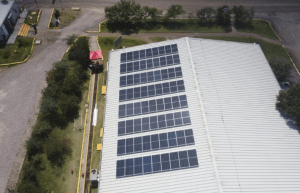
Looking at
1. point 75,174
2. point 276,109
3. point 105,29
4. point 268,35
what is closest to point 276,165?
point 276,109

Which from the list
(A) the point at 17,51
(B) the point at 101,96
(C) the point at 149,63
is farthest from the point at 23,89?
(C) the point at 149,63

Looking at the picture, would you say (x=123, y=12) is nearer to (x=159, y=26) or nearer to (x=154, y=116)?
(x=159, y=26)

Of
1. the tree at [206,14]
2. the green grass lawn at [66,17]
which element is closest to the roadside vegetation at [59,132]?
the green grass lawn at [66,17]

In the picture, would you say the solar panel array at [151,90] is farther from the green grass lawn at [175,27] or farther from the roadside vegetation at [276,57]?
the green grass lawn at [175,27]

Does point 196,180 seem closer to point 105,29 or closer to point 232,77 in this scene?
point 232,77

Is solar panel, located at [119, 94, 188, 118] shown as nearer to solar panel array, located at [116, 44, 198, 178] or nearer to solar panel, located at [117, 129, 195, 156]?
solar panel array, located at [116, 44, 198, 178]

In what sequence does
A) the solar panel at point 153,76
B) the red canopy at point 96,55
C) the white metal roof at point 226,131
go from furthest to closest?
1. the red canopy at point 96,55
2. the solar panel at point 153,76
3. the white metal roof at point 226,131

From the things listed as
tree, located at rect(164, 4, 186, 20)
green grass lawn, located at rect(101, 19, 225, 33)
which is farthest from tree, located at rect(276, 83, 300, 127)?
tree, located at rect(164, 4, 186, 20)
